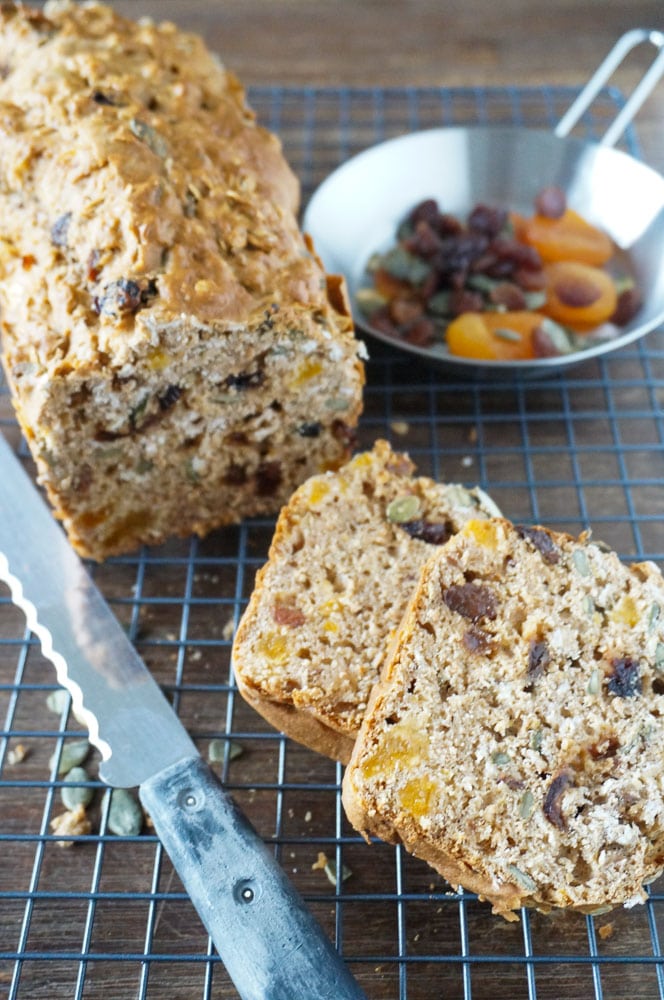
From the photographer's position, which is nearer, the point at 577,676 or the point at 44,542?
the point at 577,676

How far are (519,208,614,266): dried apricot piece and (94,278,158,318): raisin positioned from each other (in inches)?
70.6

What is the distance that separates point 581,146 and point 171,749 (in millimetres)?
2962

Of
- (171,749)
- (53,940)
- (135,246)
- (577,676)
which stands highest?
(135,246)

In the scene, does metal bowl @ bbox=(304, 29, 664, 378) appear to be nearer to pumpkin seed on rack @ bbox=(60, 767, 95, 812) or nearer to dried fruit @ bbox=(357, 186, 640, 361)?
dried fruit @ bbox=(357, 186, 640, 361)

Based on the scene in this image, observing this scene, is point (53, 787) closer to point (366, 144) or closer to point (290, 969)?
point (290, 969)

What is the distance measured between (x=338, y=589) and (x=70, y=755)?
88cm

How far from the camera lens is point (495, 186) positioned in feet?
13.6

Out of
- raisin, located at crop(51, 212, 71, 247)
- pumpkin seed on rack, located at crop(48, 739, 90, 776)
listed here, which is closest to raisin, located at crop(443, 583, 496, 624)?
pumpkin seed on rack, located at crop(48, 739, 90, 776)

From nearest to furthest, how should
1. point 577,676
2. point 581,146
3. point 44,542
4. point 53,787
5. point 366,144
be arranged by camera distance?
point 577,676 < point 53,787 < point 44,542 < point 581,146 < point 366,144

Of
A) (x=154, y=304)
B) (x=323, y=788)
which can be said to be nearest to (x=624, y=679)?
(x=323, y=788)

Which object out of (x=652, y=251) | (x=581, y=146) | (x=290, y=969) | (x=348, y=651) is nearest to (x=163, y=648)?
(x=348, y=651)

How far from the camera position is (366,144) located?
448 centimetres

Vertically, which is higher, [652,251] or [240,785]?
[652,251]

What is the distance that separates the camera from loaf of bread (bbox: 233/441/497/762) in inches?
95.7
